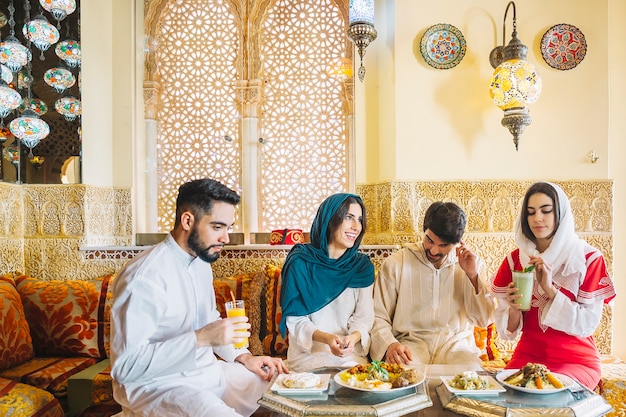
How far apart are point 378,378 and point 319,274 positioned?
88cm

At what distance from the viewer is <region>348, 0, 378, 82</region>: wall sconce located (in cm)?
364

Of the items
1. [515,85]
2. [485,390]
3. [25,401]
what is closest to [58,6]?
[25,401]

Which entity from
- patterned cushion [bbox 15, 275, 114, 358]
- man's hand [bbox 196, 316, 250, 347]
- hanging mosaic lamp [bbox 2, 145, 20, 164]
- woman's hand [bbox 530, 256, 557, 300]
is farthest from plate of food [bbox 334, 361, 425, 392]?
hanging mosaic lamp [bbox 2, 145, 20, 164]

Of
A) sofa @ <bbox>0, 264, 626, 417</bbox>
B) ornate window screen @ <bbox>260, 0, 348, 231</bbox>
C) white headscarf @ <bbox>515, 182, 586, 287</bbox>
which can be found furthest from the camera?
ornate window screen @ <bbox>260, 0, 348, 231</bbox>

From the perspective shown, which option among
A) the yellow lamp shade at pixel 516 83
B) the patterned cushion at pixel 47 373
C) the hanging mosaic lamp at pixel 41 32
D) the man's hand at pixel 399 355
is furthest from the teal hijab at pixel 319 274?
the hanging mosaic lamp at pixel 41 32

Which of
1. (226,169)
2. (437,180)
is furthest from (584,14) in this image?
Result: (226,169)

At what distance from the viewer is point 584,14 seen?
3785 mm

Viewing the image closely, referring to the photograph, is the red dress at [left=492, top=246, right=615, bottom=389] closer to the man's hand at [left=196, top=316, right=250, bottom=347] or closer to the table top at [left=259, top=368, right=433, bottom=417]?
the table top at [left=259, top=368, right=433, bottom=417]

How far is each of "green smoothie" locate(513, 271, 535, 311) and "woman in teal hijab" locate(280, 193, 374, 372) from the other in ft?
2.70

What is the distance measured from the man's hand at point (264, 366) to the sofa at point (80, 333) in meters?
0.95

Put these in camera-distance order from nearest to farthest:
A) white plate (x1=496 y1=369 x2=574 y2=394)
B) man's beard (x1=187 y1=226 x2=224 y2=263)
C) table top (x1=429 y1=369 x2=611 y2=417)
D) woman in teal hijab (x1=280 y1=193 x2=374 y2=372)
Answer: table top (x1=429 y1=369 x2=611 y2=417) → white plate (x1=496 y1=369 x2=574 y2=394) → man's beard (x1=187 y1=226 x2=224 y2=263) → woman in teal hijab (x1=280 y1=193 x2=374 y2=372)

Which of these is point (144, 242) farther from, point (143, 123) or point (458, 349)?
point (458, 349)

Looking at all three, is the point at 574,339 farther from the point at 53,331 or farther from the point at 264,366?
the point at 53,331

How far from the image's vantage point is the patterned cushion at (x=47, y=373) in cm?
296
